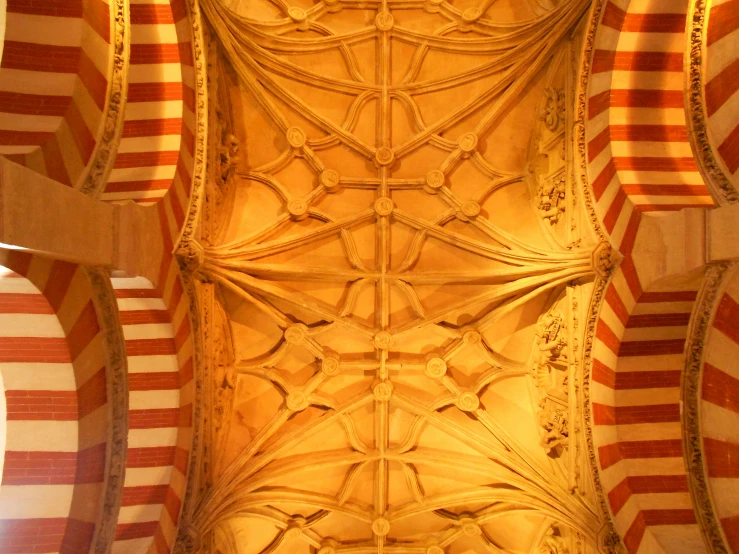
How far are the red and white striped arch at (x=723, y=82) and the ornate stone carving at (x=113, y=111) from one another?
5842 millimetres

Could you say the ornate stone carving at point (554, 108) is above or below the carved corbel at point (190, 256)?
above

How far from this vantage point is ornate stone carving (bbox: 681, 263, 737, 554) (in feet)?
20.9

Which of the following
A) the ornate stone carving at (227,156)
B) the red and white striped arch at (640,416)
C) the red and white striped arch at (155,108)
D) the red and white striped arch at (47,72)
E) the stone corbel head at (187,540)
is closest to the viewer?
the red and white striped arch at (47,72)

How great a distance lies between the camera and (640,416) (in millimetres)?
7617

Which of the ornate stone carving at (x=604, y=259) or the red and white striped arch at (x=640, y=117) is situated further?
the ornate stone carving at (x=604, y=259)

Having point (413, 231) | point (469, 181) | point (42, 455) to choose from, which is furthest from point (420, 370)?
point (42, 455)

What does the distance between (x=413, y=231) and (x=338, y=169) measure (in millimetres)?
1476

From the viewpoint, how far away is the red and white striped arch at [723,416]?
6262 millimetres

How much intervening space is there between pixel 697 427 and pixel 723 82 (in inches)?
143

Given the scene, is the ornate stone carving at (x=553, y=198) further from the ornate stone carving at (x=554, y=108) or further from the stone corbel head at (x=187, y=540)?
the stone corbel head at (x=187, y=540)

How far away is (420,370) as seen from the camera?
369 inches

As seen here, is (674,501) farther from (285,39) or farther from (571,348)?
(285,39)

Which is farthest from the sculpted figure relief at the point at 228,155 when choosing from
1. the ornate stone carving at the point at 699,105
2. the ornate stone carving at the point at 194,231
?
the ornate stone carving at the point at 699,105

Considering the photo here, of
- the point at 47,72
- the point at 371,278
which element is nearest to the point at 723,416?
the point at 371,278
